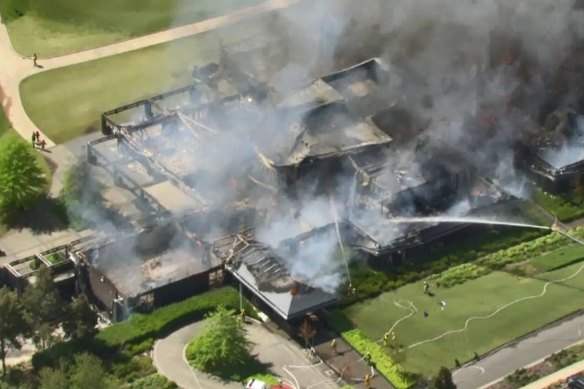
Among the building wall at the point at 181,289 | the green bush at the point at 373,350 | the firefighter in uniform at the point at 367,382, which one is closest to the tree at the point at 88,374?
the building wall at the point at 181,289

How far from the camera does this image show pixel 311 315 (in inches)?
2694

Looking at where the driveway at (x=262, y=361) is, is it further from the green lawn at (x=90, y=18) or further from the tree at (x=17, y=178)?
the green lawn at (x=90, y=18)

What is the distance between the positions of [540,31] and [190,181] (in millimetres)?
28063

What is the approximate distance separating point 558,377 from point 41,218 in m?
33.0

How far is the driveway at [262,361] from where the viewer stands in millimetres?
64375

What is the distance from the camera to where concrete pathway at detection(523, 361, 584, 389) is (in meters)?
64.2

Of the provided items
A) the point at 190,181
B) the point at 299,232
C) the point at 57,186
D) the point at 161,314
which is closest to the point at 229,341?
the point at 161,314

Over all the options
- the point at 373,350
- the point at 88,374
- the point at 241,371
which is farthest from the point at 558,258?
the point at 88,374

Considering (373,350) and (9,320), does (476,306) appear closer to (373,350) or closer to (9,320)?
(373,350)

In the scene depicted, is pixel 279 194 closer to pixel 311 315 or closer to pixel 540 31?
pixel 311 315

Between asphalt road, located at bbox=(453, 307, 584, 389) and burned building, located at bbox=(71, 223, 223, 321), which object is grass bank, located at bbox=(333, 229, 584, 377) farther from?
burned building, located at bbox=(71, 223, 223, 321)

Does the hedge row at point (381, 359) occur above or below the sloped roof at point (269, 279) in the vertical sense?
below

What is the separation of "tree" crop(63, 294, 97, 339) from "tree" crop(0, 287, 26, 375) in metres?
2.38

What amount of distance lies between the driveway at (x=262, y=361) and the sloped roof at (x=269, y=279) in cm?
162
